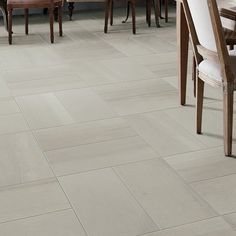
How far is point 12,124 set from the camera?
257 cm

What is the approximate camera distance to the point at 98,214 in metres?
1.76

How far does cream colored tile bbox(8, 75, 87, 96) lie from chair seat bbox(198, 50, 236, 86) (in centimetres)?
105

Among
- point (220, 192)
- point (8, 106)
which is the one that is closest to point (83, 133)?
point (8, 106)

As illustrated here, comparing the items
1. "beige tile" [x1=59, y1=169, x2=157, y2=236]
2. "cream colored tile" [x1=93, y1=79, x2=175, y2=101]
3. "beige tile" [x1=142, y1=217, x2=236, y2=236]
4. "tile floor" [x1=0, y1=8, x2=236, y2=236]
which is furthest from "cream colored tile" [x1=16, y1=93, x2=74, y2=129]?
"beige tile" [x1=142, y1=217, x2=236, y2=236]

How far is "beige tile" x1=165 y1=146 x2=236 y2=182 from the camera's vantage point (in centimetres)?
201

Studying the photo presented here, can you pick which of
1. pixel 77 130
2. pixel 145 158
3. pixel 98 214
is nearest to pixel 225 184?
pixel 145 158

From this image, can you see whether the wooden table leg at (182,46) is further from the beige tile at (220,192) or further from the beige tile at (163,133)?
the beige tile at (220,192)

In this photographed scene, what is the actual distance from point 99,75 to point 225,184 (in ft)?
5.20

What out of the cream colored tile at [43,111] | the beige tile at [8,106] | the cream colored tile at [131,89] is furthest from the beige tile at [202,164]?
the beige tile at [8,106]

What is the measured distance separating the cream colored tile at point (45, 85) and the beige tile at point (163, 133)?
0.68 meters

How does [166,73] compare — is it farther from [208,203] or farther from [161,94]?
[208,203]

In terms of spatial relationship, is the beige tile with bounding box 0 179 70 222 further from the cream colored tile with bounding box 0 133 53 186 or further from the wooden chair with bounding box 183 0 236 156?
the wooden chair with bounding box 183 0 236 156

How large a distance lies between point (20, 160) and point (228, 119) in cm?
94

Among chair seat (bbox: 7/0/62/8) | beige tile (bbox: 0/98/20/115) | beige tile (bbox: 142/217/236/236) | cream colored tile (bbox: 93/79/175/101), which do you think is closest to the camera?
beige tile (bbox: 142/217/236/236)
